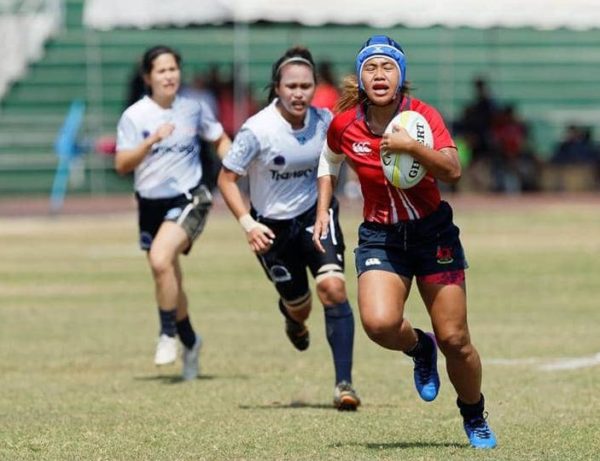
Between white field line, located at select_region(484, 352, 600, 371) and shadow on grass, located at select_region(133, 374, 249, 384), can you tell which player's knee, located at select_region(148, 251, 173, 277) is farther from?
white field line, located at select_region(484, 352, 600, 371)

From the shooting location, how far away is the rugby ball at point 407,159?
307 inches

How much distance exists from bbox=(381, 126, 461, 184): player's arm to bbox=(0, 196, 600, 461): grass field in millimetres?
1331

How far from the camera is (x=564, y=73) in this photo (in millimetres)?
36438

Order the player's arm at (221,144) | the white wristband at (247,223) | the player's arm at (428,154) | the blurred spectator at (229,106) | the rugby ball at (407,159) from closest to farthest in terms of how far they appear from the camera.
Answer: the player's arm at (428,154)
the rugby ball at (407,159)
the white wristband at (247,223)
the player's arm at (221,144)
the blurred spectator at (229,106)

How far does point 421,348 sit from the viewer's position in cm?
856

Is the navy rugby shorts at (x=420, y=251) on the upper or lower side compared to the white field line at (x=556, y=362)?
upper

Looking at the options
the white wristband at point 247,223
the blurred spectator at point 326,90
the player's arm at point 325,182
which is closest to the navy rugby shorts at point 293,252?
the white wristband at point 247,223

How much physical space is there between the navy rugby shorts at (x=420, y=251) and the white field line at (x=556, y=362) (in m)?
3.70

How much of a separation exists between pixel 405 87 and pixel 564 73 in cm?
2875

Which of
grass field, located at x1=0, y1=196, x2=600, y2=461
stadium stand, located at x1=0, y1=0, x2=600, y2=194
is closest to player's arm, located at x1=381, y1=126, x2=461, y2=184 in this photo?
grass field, located at x1=0, y1=196, x2=600, y2=461

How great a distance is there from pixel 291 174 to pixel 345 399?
162cm

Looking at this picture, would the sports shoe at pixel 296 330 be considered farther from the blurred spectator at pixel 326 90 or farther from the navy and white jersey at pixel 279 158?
the blurred spectator at pixel 326 90

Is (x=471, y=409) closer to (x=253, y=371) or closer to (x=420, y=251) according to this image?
(x=420, y=251)

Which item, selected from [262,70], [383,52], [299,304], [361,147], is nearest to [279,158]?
[299,304]
